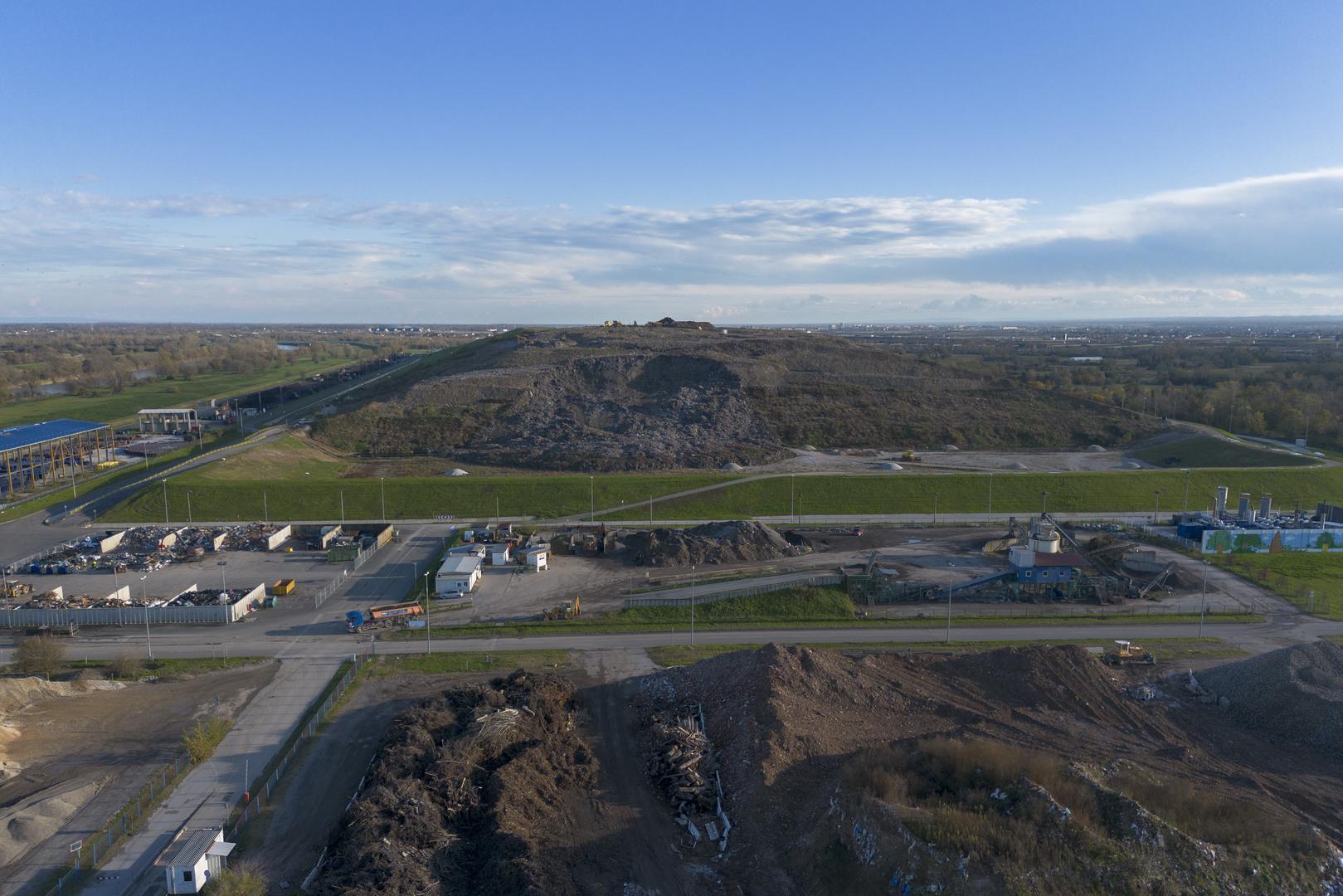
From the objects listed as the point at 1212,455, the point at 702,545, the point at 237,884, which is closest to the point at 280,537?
the point at 702,545

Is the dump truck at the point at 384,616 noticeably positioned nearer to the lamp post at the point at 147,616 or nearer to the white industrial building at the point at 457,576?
the white industrial building at the point at 457,576

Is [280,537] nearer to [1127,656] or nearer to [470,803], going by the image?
[470,803]

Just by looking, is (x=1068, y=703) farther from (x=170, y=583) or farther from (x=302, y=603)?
(x=170, y=583)

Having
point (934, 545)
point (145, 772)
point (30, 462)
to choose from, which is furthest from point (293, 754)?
point (30, 462)

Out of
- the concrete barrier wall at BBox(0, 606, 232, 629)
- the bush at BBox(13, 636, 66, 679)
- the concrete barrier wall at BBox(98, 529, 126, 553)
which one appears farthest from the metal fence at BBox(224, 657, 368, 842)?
the concrete barrier wall at BBox(98, 529, 126, 553)

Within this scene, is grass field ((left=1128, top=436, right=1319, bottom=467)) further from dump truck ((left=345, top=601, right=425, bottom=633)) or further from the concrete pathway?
the concrete pathway

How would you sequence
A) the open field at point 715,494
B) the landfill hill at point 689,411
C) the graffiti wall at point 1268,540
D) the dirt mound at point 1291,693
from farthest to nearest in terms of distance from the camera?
the landfill hill at point 689,411
the open field at point 715,494
the graffiti wall at point 1268,540
the dirt mound at point 1291,693

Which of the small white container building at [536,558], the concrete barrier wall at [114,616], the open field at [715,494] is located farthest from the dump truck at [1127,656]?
the concrete barrier wall at [114,616]
